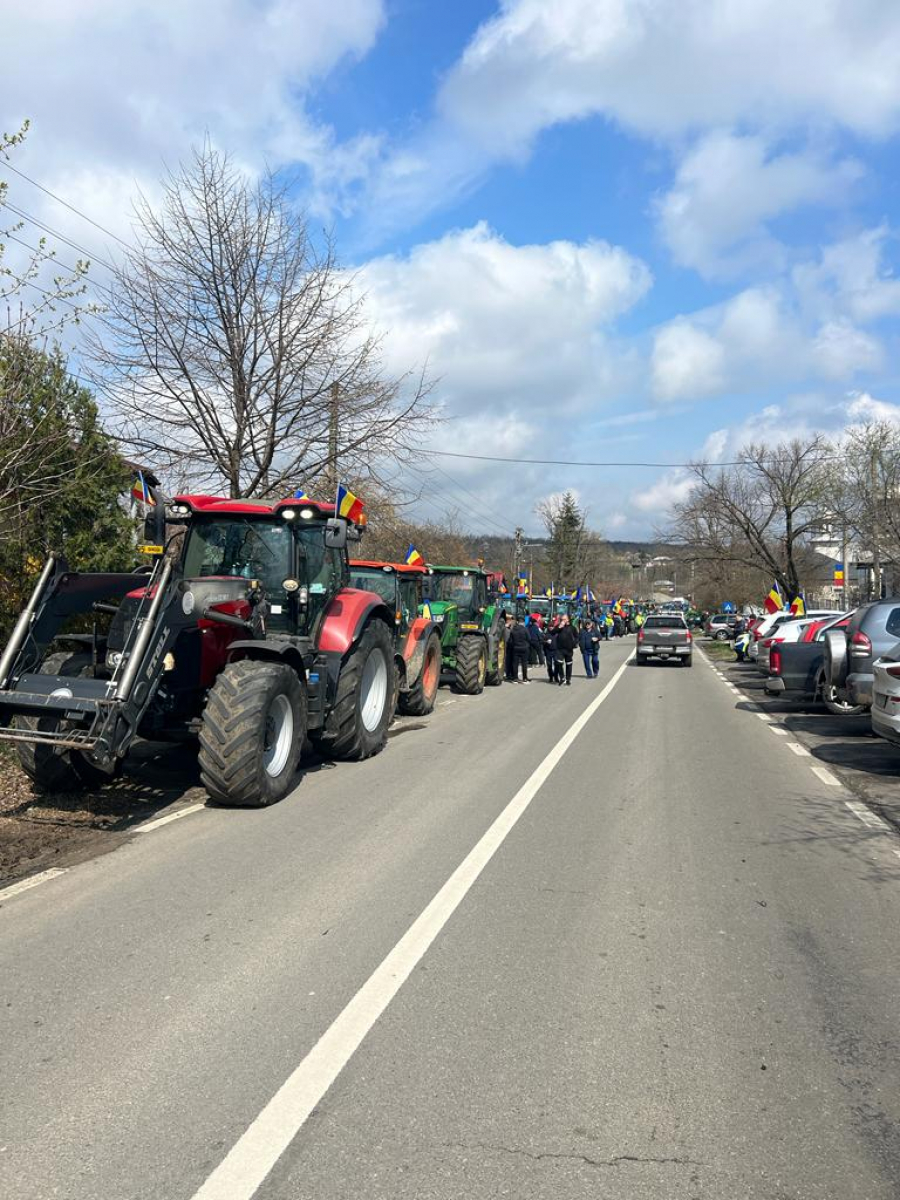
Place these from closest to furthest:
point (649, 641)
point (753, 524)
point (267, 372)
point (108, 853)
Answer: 1. point (108, 853)
2. point (267, 372)
3. point (649, 641)
4. point (753, 524)

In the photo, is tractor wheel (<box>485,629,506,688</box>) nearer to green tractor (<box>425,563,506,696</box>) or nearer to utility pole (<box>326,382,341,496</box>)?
green tractor (<box>425,563,506,696</box>)

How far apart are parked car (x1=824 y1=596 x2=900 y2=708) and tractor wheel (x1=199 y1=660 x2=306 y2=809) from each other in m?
8.04

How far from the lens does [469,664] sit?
1923 centimetres

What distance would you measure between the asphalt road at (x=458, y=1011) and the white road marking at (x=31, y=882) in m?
0.13

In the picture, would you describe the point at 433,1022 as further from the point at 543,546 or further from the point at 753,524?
the point at 543,546

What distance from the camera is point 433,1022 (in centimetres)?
405

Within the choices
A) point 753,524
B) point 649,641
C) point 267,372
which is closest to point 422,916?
point 267,372

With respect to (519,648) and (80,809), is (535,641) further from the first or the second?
(80,809)

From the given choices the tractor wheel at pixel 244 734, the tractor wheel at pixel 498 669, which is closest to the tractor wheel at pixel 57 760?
the tractor wheel at pixel 244 734

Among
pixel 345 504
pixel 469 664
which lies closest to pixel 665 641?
pixel 469 664

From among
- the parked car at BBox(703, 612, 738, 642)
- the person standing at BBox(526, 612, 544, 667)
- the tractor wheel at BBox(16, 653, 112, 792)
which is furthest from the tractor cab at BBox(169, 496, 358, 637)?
the parked car at BBox(703, 612, 738, 642)

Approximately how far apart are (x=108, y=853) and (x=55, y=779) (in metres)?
1.87

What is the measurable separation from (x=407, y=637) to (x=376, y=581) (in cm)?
117

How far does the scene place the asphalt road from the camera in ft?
10.0
